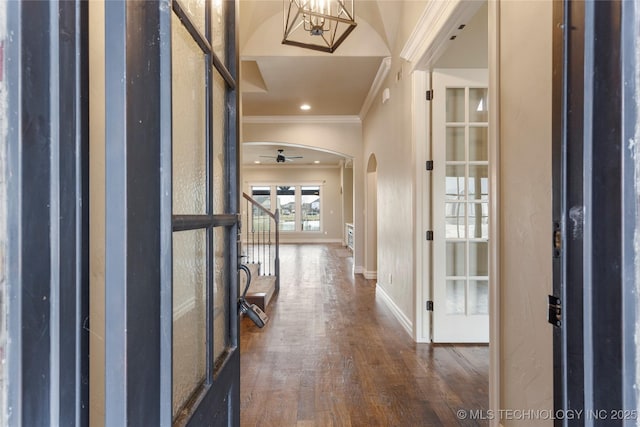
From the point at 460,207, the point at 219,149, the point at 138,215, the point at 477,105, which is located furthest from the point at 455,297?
the point at 138,215

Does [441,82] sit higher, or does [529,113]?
[441,82]

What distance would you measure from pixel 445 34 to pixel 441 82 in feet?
2.19

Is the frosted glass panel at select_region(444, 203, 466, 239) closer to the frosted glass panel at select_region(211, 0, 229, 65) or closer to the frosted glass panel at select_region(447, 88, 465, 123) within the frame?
the frosted glass panel at select_region(447, 88, 465, 123)

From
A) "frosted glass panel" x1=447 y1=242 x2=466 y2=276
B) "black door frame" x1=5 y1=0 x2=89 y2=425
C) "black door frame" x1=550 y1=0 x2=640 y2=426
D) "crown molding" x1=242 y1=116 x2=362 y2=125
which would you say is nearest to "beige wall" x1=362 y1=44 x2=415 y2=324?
"frosted glass panel" x1=447 y1=242 x2=466 y2=276

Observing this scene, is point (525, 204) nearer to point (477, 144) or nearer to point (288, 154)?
point (477, 144)

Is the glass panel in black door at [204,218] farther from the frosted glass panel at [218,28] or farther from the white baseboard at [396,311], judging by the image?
the white baseboard at [396,311]

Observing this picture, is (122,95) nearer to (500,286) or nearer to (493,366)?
(500,286)

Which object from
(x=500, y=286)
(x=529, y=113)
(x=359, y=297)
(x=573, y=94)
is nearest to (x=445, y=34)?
(x=529, y=113)

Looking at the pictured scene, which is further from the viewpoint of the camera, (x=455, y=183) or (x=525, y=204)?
(x=455, y=183)

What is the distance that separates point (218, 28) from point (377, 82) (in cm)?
410

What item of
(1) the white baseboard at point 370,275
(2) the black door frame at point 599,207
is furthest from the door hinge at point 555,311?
(1) the white baseboard at point 370,275

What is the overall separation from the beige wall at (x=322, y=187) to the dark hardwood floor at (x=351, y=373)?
346 inches

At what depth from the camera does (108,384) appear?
1.75ft

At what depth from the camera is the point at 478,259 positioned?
3.21 metres
